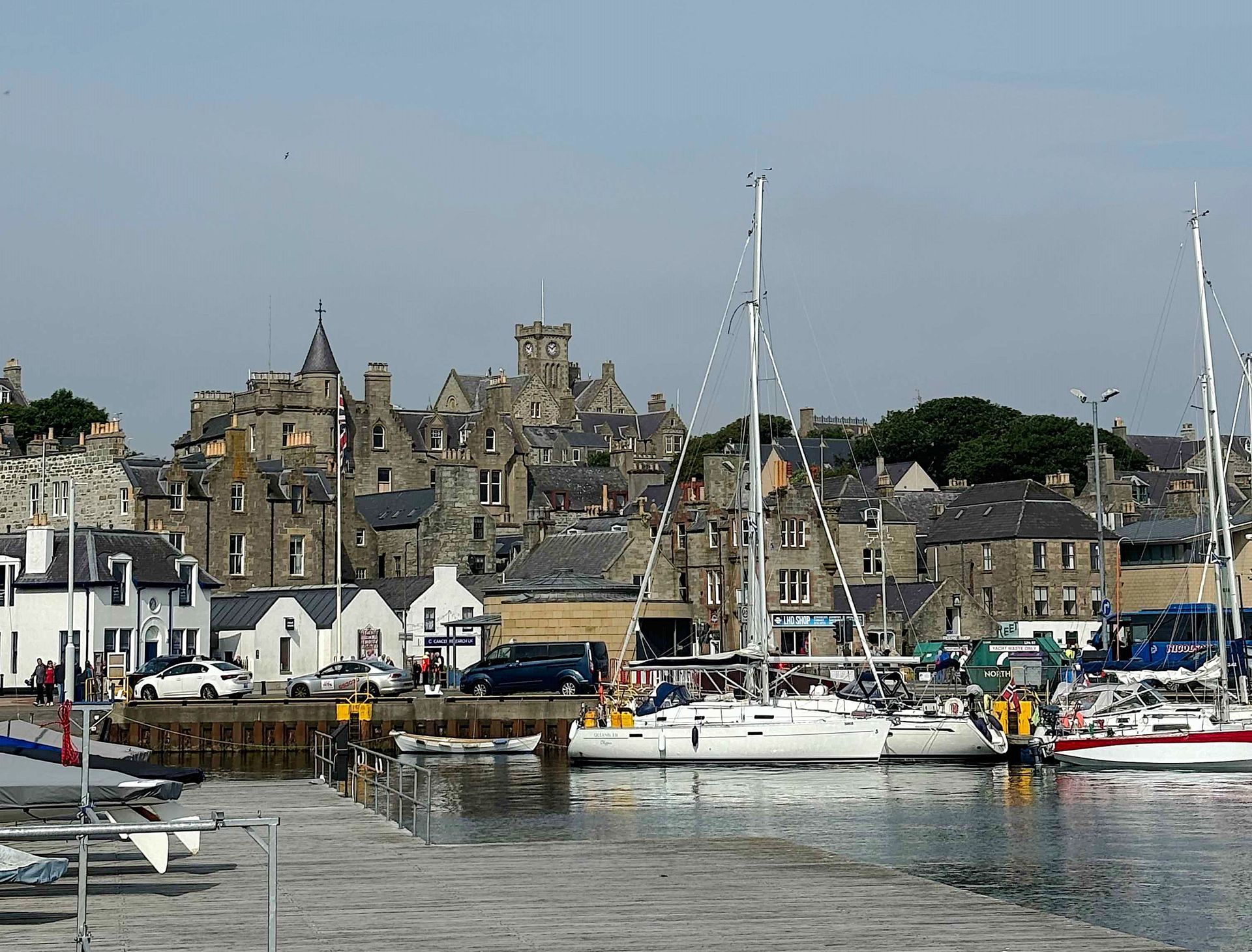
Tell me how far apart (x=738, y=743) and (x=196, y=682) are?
24.5 meters

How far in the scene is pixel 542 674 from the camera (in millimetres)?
69062

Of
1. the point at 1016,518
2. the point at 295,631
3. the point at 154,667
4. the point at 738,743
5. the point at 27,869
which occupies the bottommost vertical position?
the point at 738,743

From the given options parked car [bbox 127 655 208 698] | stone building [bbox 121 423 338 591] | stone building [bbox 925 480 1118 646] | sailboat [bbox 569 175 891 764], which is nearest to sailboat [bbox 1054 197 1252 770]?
sailboat [bbox 569 175 891 764]

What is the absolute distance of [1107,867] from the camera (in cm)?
3130

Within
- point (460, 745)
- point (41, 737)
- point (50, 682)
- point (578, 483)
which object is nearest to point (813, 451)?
point (578, 483)

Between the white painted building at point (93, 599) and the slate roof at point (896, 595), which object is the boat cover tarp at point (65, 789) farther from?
the slate roof at point (896, 595)

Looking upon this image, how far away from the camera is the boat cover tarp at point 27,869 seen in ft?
54.0

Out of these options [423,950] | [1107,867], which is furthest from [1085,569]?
[423,950]

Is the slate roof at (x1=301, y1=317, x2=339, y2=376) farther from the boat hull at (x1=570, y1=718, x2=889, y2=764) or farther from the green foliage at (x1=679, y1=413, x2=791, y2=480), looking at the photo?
the boat hull at (x1=570, y1=718, x2=889, y2=764)

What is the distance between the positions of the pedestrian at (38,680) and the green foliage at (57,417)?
77357mm

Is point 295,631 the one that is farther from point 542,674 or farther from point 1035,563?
point 1035,563

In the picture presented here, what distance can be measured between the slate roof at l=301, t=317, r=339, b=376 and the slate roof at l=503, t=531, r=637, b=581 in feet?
148

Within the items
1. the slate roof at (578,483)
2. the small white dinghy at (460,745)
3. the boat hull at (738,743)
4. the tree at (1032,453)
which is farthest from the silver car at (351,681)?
the tree at (1032,453)

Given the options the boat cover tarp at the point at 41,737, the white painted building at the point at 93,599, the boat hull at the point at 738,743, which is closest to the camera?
the boat cover tarp at the point at 41,737
